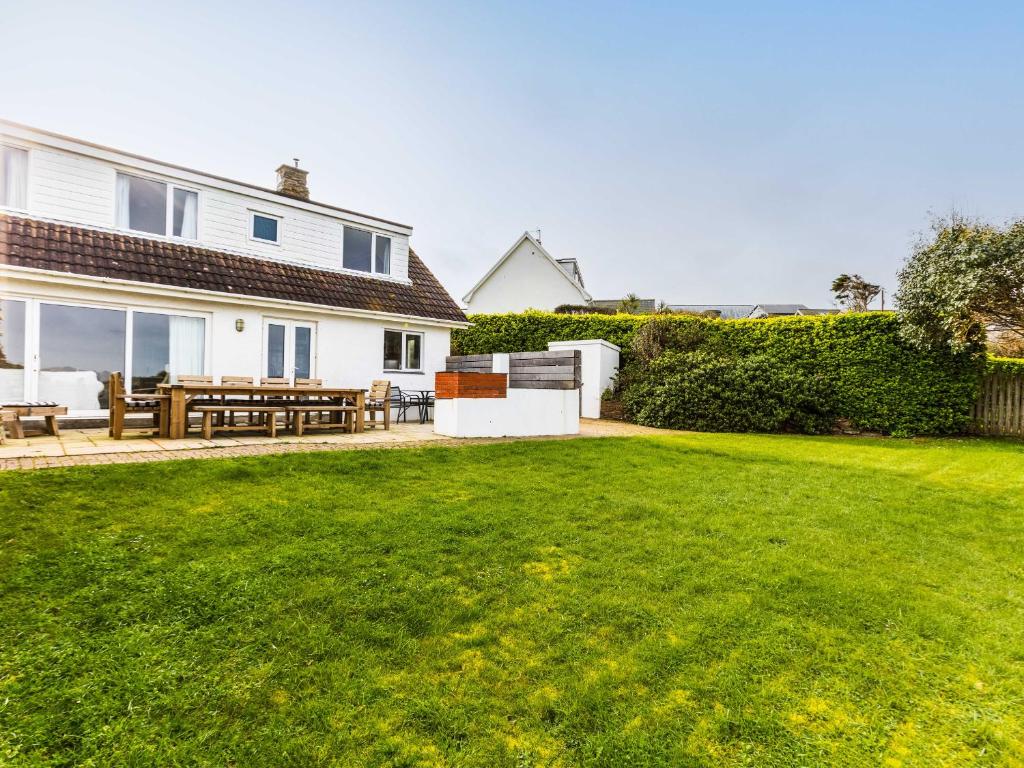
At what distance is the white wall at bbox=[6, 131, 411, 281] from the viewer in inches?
420

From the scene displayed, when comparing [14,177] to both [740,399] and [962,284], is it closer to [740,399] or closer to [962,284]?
[740,399]

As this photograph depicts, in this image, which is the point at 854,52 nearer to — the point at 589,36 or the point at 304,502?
the point at 589,36

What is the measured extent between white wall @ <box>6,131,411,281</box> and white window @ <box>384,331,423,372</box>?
2.11 metres

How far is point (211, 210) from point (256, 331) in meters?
3.37

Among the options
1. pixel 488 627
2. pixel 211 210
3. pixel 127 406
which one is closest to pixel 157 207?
pixel 211 210

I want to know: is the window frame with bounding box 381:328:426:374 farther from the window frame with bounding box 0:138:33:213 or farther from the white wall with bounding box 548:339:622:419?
the window frame with bounding box 0:138:33:213

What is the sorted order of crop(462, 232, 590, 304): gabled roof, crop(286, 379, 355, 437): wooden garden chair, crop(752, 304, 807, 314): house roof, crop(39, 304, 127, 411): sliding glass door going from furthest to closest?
1. crop(752, 304, 807, 314): house roof
2. crop(462, 232, 590, 304): gabled roof
3. crop(39, 304, 127, 411): sliding glass door
4. crop(286, 379, 355, 437): wooden garden chair

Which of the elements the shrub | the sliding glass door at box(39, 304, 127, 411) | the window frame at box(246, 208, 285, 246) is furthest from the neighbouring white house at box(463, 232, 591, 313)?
the sliding glass door at box(39, 304, 127, 411)

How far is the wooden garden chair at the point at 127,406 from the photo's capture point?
7.96m

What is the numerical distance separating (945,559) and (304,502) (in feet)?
18.4

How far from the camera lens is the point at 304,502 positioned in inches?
190

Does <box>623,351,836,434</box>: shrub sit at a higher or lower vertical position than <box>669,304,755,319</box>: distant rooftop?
lower

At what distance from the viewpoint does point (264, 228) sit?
45.4 ft

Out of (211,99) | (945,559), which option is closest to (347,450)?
(945,559)
